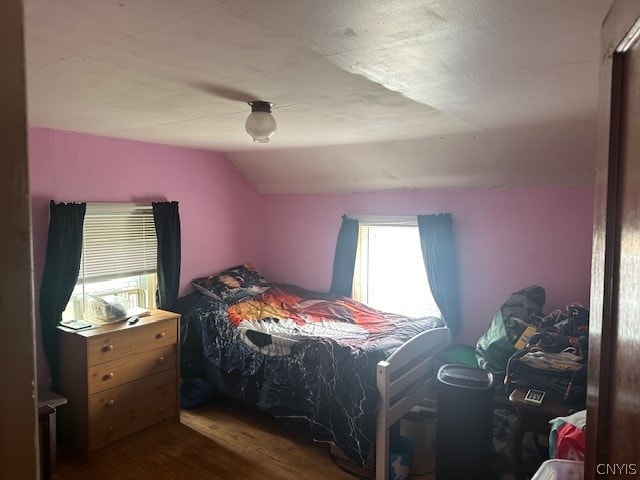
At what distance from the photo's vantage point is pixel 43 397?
2943 millimetres

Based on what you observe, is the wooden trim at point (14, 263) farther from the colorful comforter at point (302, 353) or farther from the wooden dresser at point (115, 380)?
the wooden dresser at point (115, 380)

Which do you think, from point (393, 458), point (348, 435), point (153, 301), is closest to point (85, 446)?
point (153, 301)

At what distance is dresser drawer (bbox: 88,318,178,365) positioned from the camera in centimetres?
302

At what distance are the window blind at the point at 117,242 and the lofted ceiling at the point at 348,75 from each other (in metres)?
0.59

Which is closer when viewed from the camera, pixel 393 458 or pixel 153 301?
pixel 393 458

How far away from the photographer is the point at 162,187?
156 inches

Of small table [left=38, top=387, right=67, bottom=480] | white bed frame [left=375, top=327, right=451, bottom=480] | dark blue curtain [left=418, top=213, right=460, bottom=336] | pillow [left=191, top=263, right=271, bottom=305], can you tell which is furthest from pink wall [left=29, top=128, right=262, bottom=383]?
white bed frame [left=375, top=327, right=451, bottom=480]

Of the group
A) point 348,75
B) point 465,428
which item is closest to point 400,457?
point 465,428

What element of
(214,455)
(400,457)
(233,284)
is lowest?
(214,455)

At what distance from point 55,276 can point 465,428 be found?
2.81 metres

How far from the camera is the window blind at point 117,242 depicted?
11.3 ft

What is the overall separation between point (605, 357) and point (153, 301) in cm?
371

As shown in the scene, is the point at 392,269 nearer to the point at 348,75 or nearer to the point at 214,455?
the point at 214,455

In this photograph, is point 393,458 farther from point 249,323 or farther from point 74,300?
point 74,300
